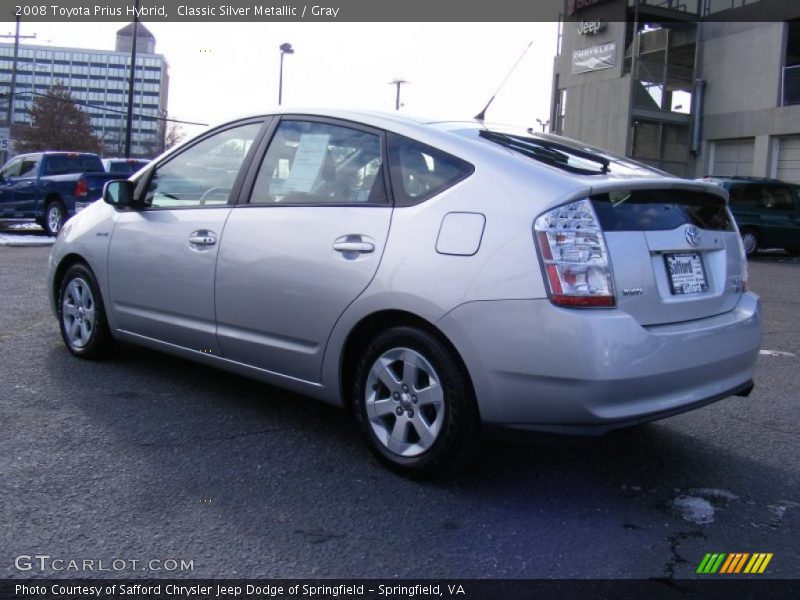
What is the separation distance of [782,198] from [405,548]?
17204mm

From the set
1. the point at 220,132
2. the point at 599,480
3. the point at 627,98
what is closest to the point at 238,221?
the point at 220,132

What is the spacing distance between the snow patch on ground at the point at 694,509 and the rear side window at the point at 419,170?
1641 mm

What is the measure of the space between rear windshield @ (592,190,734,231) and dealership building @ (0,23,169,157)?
178 ft

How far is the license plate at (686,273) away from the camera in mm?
3346

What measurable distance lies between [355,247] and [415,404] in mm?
744

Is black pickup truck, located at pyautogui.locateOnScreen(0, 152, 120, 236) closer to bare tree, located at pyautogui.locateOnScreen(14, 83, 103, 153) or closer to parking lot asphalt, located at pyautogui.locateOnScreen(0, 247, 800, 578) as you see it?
parking lot asphalt, located at pyautogui.locateOnScreen(0, 247, 800, 578)

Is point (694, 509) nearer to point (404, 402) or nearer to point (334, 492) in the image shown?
point (404, 402)

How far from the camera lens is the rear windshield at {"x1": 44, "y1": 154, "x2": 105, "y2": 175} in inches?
664

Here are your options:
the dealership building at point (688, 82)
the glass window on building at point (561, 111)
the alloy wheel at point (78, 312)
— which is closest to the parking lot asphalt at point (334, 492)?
the alloy wheel at point (78, 312)

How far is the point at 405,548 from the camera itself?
2.90 m

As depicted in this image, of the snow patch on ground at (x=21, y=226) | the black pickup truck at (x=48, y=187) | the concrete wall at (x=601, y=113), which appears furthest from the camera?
the concrete wall at (x=601, y=113)

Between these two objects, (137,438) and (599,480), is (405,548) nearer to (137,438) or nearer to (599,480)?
(599,480)

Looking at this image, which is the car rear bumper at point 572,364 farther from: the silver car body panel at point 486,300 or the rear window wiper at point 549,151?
the rear window wiper at point 549,151

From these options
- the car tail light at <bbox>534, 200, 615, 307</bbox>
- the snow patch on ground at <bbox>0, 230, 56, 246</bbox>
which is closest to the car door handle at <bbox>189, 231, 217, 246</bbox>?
the car tail light at <bbox>534, 200, 615, 307</bbox>
